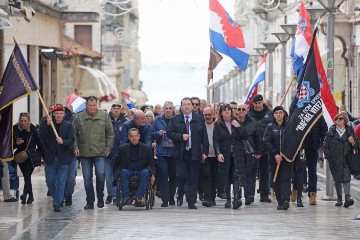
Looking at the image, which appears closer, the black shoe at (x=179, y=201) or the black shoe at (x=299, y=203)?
the black shoe at (x=299, y=203)

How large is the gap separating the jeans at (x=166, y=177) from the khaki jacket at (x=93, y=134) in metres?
1.16

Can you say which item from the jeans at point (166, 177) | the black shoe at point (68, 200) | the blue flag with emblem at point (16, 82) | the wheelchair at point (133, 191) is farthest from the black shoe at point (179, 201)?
the blue flag with emblem at point (16, 82)

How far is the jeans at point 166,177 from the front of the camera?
74.3ft

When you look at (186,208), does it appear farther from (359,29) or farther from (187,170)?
(359,29)

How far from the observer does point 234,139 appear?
22.5 metres

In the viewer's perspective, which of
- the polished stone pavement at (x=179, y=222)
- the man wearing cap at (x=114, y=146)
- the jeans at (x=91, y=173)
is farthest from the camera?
the man wearing cap at (x=114, y=146)

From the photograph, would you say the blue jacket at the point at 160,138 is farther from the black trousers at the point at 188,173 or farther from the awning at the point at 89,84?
the awning at the point at 89,84

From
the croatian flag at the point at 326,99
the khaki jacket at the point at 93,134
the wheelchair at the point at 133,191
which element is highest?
the croatian flag at the point at 326,99

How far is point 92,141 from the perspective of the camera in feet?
72.3

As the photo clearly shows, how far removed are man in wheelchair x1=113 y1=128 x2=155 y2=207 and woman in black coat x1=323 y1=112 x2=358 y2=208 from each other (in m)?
2.97

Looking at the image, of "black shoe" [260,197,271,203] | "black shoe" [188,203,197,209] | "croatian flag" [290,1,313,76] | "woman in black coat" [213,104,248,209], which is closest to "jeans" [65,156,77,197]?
"black shoe" [188,203,197,209]

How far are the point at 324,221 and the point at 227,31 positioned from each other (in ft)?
29.5

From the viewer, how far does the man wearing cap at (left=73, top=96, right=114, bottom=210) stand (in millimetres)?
22000

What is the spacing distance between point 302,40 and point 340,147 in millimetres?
5756
